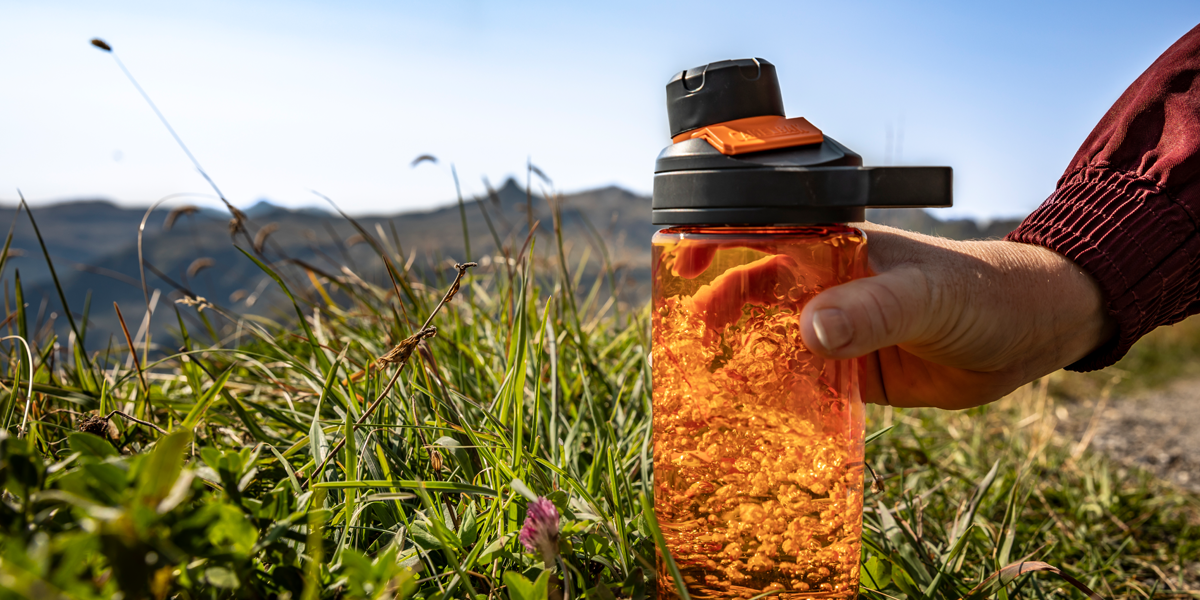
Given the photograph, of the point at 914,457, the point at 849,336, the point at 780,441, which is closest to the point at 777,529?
the point at 780,441

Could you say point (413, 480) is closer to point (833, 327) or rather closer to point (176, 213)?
point (833, 327)

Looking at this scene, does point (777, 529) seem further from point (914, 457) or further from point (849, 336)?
point (914, 457)

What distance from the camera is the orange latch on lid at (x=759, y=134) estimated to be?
0.95 metres

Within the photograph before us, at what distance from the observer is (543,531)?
87 centimetres

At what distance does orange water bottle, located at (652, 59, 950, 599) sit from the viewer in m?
1.02

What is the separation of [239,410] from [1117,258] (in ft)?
5.74

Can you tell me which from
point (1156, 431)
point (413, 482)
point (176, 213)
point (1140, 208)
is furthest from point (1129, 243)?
point (1156, 431)

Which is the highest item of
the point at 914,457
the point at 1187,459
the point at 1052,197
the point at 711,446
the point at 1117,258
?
the point at 1052,197

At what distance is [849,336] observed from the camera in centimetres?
94

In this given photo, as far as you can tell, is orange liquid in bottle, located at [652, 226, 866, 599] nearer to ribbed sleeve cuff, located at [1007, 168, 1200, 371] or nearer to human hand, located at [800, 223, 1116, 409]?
human hand, located at [800, 223, 1116, 409]

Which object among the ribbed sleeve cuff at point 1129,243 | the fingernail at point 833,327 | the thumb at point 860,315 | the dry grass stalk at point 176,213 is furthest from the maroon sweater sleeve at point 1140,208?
the dry grass stalk at point 176,213

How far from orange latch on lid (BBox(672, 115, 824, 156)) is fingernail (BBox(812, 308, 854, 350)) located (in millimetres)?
247

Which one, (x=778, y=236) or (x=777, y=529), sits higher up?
(x=778, y=236)

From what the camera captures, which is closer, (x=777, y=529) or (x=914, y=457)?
(x=777, y=529)
